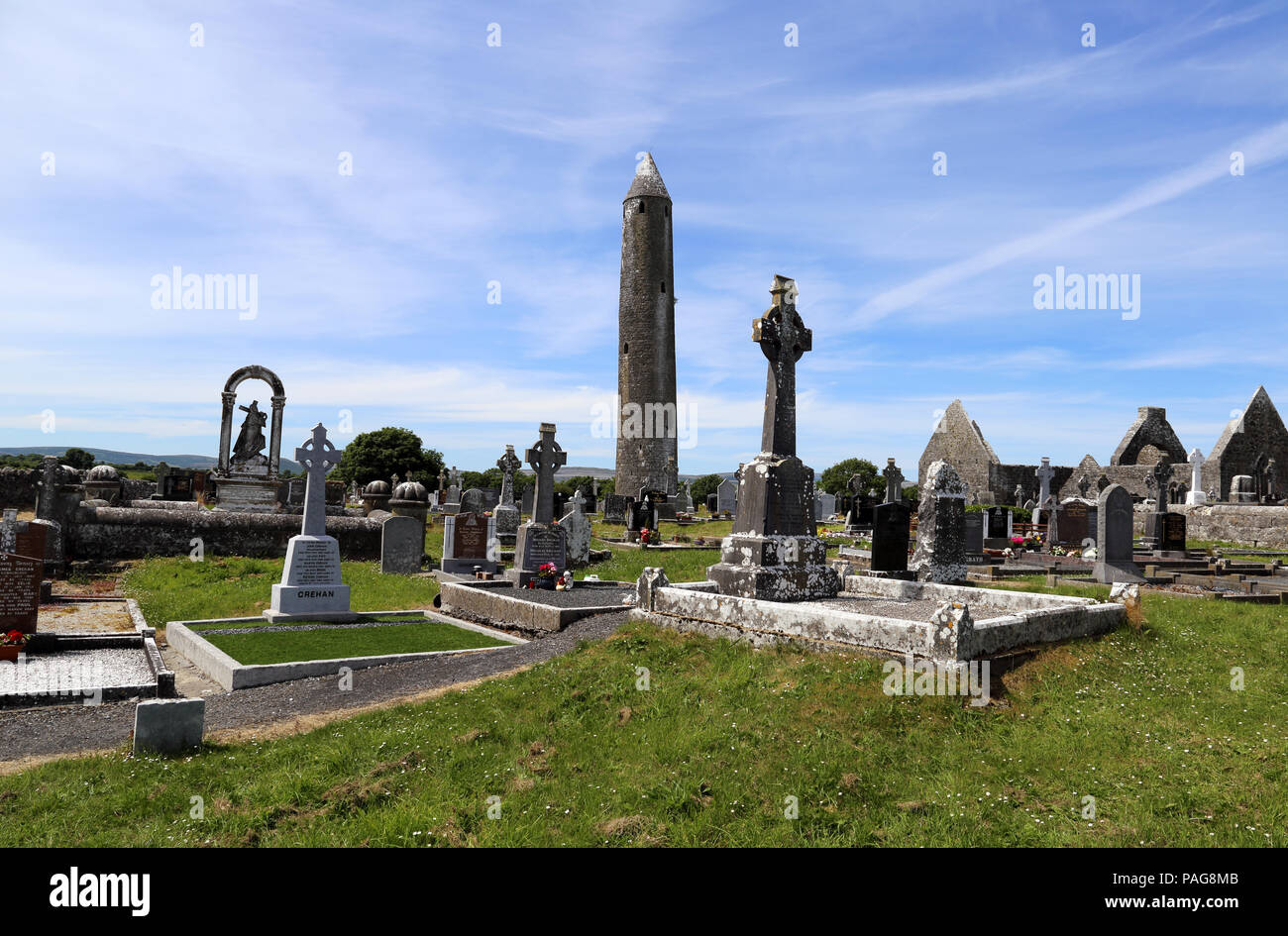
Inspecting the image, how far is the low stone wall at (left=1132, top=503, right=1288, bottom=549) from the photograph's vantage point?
25.9m

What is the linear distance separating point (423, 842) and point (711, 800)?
78.9 inches

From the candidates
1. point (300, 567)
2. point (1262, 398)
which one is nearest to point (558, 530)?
point (300, 567)

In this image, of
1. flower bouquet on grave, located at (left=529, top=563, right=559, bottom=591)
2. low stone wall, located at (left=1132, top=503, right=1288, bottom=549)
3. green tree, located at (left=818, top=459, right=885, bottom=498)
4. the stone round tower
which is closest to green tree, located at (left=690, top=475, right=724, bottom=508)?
green tree, located at (left=818, top=459, right=885, bottom=498)

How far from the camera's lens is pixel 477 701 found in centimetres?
803

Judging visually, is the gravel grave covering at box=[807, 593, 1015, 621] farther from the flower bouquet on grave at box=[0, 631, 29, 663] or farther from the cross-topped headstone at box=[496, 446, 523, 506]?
the cross-topped headstone at box=[496, 446, 523, 506]

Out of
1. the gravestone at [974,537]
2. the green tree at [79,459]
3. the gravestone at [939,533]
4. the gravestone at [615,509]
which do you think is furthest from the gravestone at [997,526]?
the green tree at [79,459]

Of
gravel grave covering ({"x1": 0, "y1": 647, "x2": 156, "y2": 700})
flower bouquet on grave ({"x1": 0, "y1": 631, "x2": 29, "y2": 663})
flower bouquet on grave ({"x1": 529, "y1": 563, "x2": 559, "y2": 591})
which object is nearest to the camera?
gravel grave covering ({"x1": 0, "y1": 647, "x2": 156, "y2": 700})

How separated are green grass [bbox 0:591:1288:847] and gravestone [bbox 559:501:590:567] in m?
13.0

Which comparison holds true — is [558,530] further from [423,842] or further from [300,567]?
[423,842]

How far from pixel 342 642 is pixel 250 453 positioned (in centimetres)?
1676

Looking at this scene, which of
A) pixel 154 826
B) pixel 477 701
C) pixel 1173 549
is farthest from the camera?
pixel 1173 549

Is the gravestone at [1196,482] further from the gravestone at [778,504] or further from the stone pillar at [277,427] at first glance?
the stone pillar at [277,427]

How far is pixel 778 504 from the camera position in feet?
34.5

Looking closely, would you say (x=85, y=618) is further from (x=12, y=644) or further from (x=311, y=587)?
(x=311, y=587)
